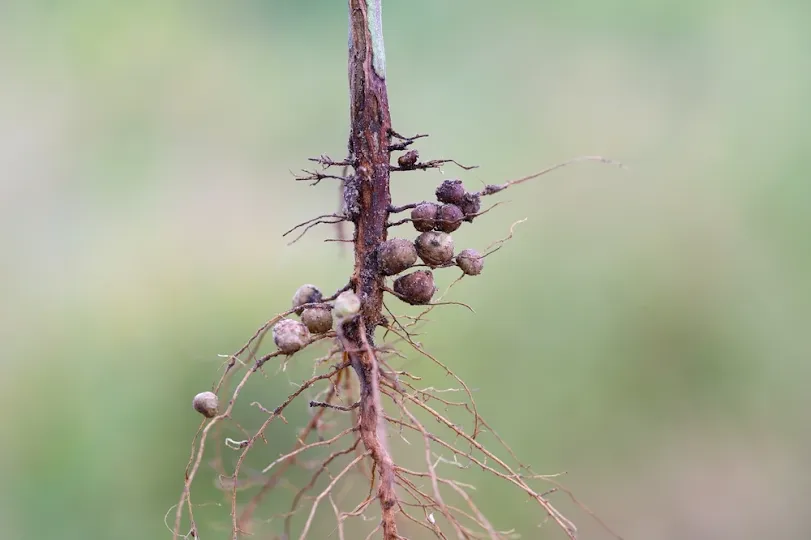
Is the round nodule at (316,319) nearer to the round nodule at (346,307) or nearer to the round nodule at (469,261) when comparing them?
the round nodule at (346,307)

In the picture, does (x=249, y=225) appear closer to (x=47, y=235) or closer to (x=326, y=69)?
(x=47, y=235)

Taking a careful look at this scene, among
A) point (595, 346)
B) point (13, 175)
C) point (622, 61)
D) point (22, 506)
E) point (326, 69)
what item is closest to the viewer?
point (22, 506)

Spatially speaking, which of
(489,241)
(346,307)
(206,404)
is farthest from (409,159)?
(489,241)

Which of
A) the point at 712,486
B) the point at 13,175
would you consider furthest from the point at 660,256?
the point at 13,175

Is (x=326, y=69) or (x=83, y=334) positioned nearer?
Answer: (x=83, y=334)

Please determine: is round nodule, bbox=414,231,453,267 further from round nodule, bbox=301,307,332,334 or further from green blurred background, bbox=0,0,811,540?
green blurred background, bbox=0,0,811,540

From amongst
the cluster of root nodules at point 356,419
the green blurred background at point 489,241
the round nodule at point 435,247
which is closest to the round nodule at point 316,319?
the cluster of root nodules at point 356,419

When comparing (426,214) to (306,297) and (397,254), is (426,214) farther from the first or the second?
(306,297)
